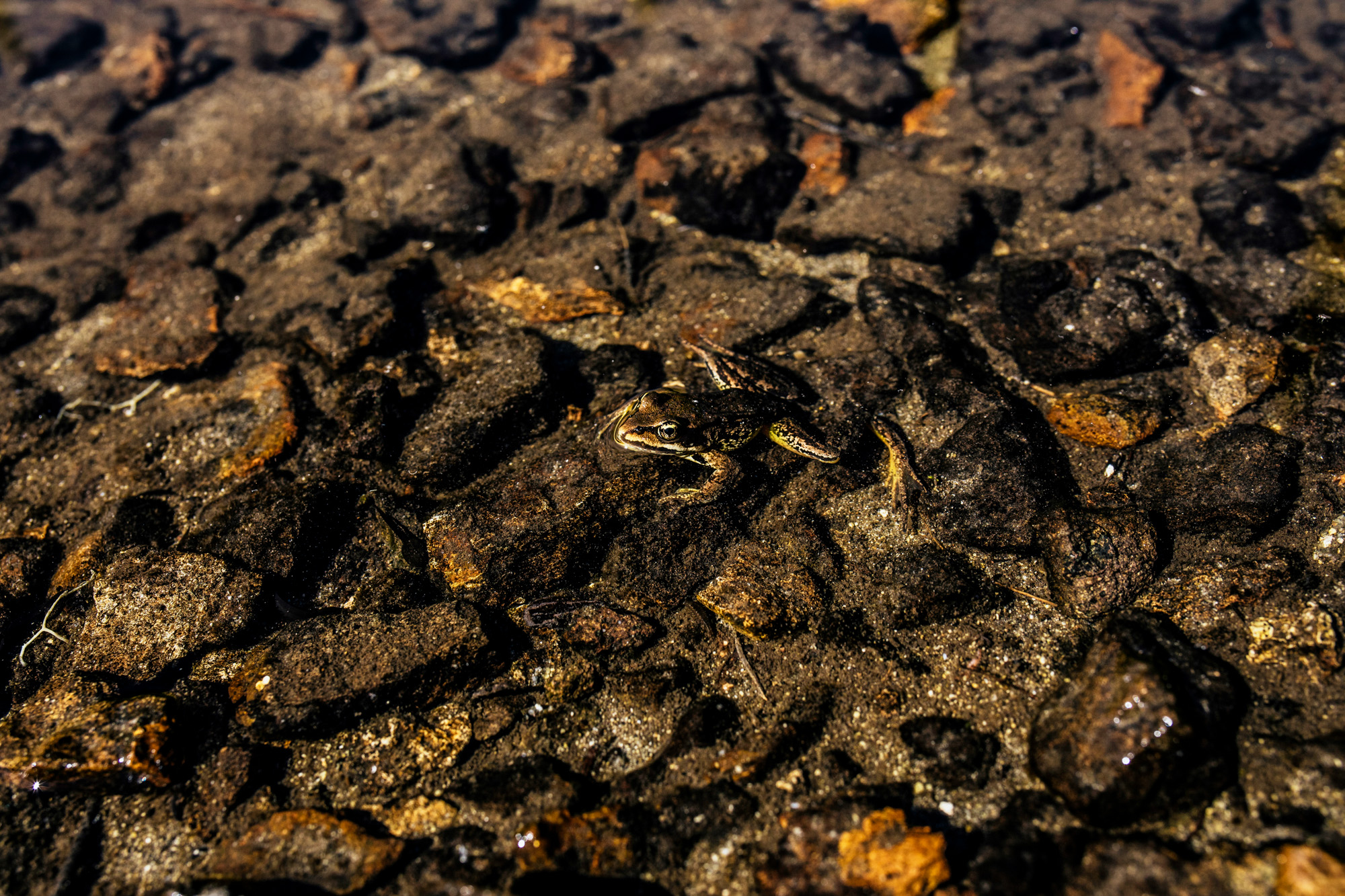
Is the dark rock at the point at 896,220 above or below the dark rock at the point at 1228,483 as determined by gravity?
above

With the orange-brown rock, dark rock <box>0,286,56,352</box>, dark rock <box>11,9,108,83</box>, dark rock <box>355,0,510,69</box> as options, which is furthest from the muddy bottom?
dark rock <box>11,9,108,83</box>

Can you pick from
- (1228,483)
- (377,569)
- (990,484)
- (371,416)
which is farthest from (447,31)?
(1228,483)

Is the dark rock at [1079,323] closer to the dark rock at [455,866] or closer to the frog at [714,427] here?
the frog at [714,427]

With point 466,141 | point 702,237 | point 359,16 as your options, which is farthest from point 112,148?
point 702,237

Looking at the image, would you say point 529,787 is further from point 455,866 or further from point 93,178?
point 93,178

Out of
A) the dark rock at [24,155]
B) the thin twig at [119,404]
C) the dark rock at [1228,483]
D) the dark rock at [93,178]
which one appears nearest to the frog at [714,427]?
the dark rock at [1228,483]

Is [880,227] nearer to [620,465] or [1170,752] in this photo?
[620,465]

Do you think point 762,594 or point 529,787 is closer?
point 529,787
